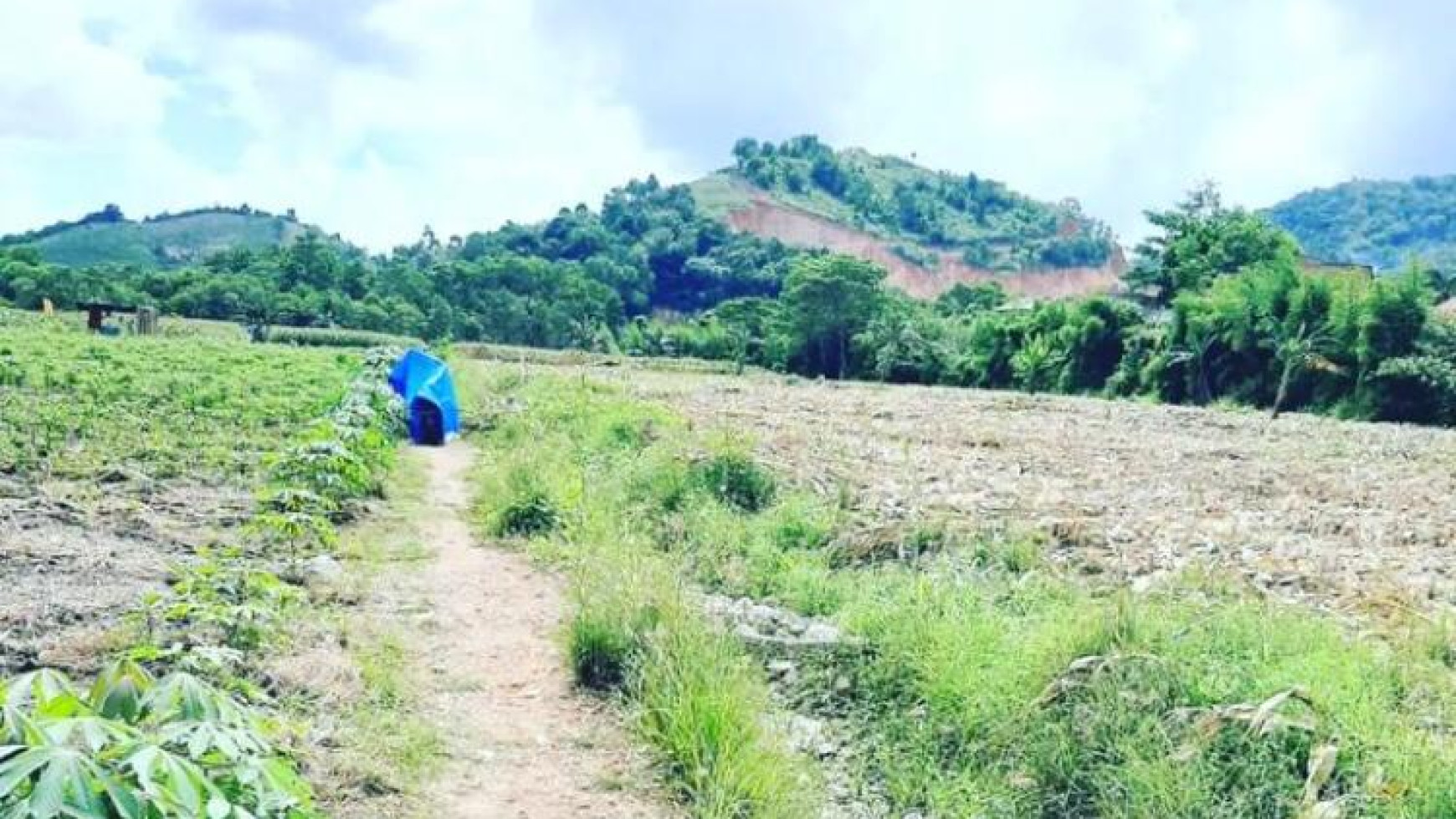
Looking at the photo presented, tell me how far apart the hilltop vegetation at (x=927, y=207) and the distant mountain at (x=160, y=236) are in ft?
212

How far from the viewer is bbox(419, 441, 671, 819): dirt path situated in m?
4.91

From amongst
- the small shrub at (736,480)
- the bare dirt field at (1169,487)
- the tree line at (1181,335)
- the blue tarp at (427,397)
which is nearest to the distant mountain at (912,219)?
the tree line at (1181,335)

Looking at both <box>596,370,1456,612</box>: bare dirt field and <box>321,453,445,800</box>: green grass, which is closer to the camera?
<box>321,453,445,800</box>: green grass

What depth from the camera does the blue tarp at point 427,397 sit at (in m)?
18.1

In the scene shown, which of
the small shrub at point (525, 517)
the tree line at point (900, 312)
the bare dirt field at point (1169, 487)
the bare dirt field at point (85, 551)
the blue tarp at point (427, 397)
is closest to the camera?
the bare dirt field at point (85, 551)

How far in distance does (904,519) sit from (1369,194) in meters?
209

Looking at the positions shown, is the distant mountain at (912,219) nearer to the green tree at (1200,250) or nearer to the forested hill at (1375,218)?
the forested hill at (1375,218)

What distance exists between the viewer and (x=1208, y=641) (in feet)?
18.0

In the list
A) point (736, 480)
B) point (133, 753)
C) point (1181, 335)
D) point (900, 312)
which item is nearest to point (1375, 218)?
point (900, 312)

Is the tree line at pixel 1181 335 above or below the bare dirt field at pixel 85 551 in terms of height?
above

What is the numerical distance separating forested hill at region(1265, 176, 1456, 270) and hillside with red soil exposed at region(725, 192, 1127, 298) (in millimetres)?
41538

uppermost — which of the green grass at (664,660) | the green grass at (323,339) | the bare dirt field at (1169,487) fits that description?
the green grass at (323,339)

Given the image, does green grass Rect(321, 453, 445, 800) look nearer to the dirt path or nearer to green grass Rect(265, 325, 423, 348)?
the dirt path

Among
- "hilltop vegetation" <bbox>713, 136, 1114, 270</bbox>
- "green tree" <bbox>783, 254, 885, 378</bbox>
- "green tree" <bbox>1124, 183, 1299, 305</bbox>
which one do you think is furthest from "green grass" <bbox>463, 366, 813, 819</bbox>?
"hilltop vegetation" <bbox>713, 136, 1114, 270</bbox>
